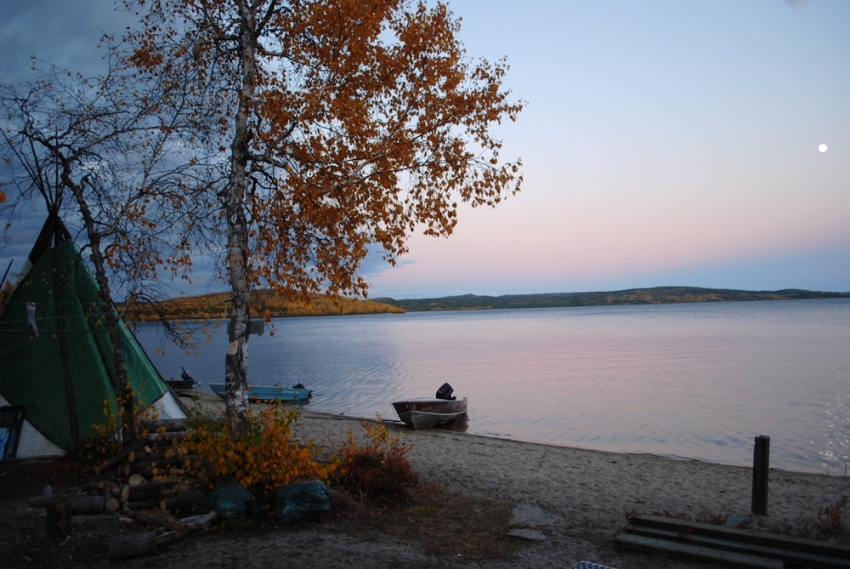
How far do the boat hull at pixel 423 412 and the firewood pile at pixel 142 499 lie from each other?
35.0 feet

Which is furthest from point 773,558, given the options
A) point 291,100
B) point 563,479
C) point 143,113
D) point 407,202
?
point 143,113

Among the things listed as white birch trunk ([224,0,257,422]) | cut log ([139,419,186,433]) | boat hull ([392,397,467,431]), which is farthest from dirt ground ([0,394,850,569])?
boat hull ([392,397,467,431])

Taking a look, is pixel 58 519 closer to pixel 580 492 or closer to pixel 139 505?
pixel 139 505

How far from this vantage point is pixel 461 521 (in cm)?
802

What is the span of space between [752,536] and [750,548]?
0.20 meters

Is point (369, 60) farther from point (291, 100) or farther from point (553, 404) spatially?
point (553, 404)

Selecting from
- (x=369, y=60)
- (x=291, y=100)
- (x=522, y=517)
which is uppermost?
(x=369, y=60)

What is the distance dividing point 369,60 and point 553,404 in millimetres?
19966

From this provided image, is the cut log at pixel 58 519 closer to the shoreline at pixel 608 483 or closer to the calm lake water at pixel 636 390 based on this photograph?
the shoreline at pixel 608 483

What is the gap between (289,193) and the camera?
8.89 meters

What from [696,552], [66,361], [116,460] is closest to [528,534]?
[696,552]

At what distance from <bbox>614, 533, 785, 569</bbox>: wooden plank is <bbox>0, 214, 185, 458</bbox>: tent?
29.9ft

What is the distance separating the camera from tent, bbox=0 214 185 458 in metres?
11.2

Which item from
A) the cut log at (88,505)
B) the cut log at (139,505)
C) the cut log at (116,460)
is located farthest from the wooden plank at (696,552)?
the cut log at (116,460)
